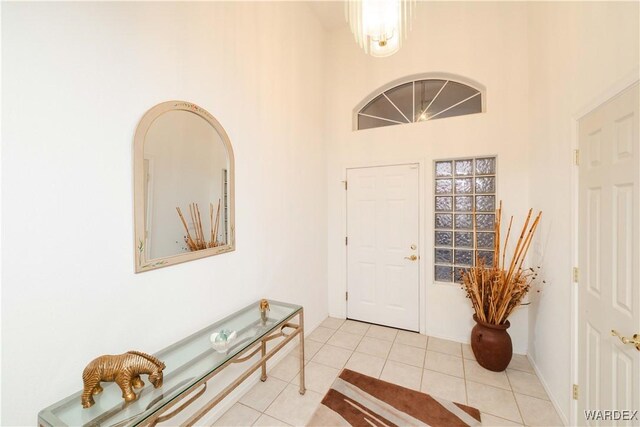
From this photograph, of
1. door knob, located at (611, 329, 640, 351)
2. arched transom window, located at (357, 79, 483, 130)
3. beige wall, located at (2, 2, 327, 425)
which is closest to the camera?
beige wall, located at (2, 2, 327, 425)

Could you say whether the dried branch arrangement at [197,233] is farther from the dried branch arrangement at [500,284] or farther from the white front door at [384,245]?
the dried branch arrangement at [500,284]

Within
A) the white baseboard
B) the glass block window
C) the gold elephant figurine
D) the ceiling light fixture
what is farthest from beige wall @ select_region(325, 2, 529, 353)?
the gold elephant figurine

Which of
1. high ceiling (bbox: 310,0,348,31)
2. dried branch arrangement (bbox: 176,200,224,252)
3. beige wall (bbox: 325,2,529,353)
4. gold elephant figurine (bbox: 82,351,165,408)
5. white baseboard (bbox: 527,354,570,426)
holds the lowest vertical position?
white baseboard (bbox: 527,354,570,426)

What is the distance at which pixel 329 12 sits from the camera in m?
3.09

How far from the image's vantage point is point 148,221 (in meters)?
1.40

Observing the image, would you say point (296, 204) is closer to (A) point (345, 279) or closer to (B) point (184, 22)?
(A) point (345, 279)

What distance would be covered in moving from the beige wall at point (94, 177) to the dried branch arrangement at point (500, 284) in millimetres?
2112

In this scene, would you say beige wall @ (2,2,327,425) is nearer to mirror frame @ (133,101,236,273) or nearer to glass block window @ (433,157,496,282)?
mirror frame @ (133,101,236,273)

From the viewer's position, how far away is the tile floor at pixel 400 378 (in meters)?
1.81

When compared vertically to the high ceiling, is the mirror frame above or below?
below

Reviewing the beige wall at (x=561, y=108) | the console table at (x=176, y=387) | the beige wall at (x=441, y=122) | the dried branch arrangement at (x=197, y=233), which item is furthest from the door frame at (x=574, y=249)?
the dried branch arrangement at (x=197, y=233)

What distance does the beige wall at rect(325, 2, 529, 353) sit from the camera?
2561mm

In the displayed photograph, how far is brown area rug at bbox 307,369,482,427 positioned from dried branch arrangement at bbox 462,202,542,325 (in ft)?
2.85

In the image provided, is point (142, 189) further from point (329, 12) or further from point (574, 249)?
point (329, 12)
